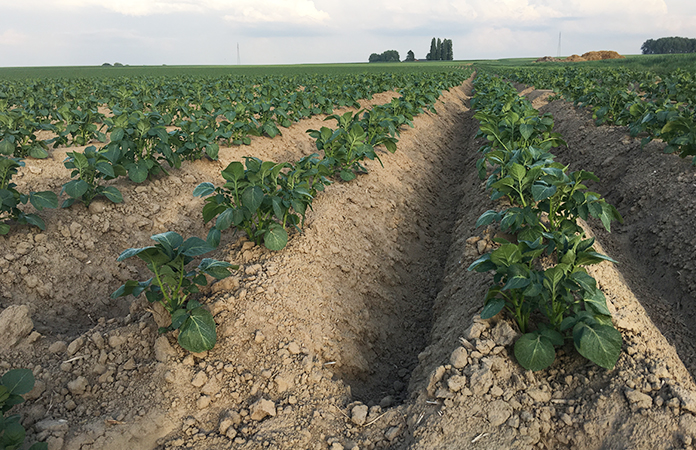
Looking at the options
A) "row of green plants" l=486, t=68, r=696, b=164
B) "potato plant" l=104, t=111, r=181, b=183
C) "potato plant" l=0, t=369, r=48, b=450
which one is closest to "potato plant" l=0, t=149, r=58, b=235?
"potato plant" l=104, t=111, r=181, b=183

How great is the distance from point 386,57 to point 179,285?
107 meters

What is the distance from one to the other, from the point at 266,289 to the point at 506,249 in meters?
1.72

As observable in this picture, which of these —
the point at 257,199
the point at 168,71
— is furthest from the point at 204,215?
the point at 168,71

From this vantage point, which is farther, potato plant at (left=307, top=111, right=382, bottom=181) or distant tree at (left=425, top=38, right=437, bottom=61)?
distant tree at (left=425, top=38, right=437, bottom=61)

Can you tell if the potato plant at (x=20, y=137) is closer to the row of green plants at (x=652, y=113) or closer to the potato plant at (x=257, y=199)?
the potato plant at (x=257, y=199)

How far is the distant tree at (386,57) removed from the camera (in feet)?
333

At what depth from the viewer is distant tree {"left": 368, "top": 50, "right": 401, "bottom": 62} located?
101625 mm

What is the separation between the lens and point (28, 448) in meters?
2.19

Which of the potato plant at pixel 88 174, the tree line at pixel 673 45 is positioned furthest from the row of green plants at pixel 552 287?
the tree line at pixel 673 45

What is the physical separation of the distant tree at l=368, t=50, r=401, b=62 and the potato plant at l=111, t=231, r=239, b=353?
106 m

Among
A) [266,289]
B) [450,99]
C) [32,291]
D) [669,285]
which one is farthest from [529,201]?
[450,99]

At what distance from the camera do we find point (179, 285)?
2.82m

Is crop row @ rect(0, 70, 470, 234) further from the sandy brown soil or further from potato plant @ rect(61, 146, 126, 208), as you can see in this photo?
the sandy brown soil

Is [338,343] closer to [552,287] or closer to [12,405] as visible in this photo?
[552,287]
